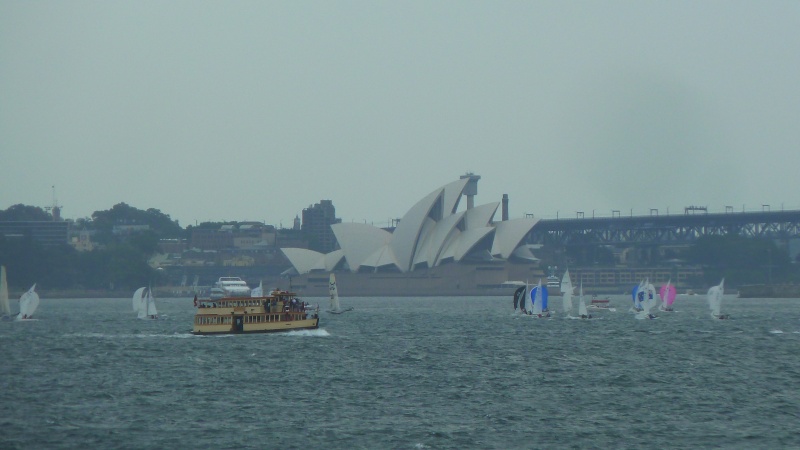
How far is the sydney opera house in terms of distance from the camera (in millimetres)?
153000

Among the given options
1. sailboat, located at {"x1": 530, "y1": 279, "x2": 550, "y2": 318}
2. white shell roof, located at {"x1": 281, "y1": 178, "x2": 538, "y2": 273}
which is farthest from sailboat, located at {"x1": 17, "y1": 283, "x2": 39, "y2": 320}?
white shell roof, located at {"x1": 281, "y1": 178, "x2": 538, "y2": 273}

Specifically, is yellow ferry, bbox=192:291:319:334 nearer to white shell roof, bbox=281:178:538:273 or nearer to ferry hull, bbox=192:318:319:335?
ferry hull, bbox=192:318:319:335

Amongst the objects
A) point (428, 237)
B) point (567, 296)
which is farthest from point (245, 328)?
point (428, 237)

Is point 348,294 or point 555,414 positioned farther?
point 348,294

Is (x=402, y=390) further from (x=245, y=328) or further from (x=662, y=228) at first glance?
(x=662, y=228)

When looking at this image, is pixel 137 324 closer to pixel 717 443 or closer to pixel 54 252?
pixel 717 443

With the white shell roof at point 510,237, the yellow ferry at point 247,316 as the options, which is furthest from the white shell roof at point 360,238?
the yellow ferry at point 247,316

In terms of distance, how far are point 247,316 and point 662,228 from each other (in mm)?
128586

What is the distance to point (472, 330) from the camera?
7194 cm

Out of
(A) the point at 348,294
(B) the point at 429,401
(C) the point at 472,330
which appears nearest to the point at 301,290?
(A) the point at 348,294

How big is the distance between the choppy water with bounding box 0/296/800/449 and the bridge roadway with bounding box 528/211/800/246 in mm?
113388

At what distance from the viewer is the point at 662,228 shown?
185000 millimetres

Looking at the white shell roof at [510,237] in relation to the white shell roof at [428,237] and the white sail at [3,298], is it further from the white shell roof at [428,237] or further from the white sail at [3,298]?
the white sail at [3,298]

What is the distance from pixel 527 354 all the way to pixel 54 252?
124093 mm
